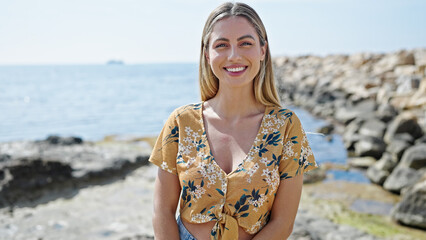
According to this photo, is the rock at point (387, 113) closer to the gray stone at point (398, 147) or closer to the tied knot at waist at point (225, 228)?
the gray stone at point (398, 147)

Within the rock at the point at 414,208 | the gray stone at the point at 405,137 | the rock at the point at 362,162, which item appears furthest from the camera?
the rock at the point at 362,162

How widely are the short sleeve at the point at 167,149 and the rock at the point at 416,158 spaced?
6367mm

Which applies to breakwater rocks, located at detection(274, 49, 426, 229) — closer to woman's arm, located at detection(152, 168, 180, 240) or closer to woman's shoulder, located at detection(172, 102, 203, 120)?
woman's shoulder, located at detection(172, 102, 203, 120)

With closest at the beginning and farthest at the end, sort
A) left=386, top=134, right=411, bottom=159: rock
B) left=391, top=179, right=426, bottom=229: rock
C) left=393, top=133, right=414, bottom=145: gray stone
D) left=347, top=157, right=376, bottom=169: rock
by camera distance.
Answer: left=391, top=179, right=426, bottom=229: rock
left=386, top=134, right=411, bottom=159: rock
left=393, top=133, right=414, bottom=145: gray stone
left=347, top=157, right=376, bottom=169: rock

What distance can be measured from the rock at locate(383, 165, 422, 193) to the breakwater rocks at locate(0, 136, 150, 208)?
4.88 meters

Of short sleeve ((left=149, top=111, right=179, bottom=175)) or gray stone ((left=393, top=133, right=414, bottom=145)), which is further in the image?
gray stone ((left=393, top=133, right=414, bottom=145))

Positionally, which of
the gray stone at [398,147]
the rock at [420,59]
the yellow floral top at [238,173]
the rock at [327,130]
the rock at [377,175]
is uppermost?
the yellow floral top at [238,173]

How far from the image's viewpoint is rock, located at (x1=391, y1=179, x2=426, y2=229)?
17.6ft

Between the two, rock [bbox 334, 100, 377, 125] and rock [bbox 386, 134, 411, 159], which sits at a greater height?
rock [bbox 386, 134, 411, 159]

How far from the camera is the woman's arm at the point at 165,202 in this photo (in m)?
2.10

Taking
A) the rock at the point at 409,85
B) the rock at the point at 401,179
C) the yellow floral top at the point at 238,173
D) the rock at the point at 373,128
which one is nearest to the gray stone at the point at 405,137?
the rock at the point at 373,128

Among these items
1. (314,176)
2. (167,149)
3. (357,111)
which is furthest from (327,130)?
(167,149)

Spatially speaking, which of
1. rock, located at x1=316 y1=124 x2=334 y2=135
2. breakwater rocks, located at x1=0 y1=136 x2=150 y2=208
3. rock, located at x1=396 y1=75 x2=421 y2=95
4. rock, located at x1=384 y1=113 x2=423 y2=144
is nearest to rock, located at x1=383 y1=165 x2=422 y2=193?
rock, located at x1=384 y1=113 x2=423 y2=144

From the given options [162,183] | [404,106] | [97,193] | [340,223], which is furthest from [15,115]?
[162,183]
